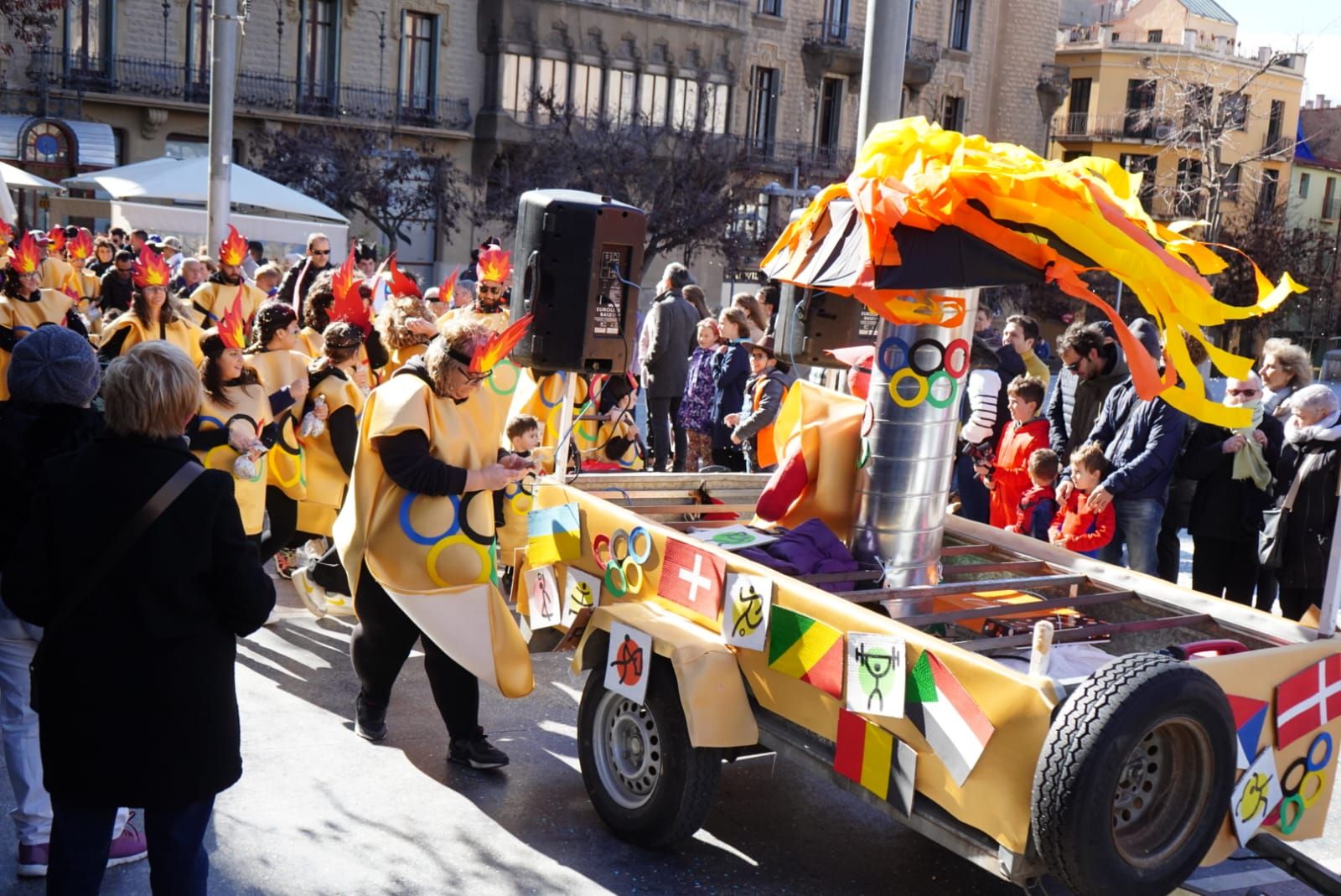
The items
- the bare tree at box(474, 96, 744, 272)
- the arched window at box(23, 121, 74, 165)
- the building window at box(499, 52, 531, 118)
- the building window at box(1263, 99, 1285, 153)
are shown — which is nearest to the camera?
the arched window at box(23, 121, 74, 165)

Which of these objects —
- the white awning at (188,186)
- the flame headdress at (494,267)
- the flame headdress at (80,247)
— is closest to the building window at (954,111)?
the white awning at (188,186)

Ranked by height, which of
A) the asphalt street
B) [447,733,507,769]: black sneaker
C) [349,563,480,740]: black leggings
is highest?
[349,563,480,740]: black leggings

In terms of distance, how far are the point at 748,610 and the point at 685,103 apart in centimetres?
3990

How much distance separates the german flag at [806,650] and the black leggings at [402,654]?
154 centimetres

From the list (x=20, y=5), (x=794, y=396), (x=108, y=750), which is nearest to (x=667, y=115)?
(x=20, y=5)

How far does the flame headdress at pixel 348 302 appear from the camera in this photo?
28.3 ft

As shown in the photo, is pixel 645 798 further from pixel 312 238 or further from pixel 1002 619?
pixel 312 238

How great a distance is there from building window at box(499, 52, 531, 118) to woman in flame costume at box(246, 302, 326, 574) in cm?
3346

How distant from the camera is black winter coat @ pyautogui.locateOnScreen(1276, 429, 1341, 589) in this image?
7043 mm

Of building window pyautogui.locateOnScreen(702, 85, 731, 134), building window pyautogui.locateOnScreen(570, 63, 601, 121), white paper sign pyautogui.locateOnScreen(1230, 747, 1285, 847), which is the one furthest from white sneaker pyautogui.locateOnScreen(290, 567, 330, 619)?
building window pyautogui.locateOnScreen(702, 85, 731, 134)

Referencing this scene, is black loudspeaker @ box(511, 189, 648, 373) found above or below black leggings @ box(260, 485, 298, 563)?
above

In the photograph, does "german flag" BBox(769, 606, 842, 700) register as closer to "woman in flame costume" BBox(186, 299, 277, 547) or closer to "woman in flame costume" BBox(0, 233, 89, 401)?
"woman in flame costume" BBox(186, 299, 277, 547)

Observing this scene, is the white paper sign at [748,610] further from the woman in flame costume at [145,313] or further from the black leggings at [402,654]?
the woman in flame costume at [145,313]

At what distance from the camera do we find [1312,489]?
280 inches
